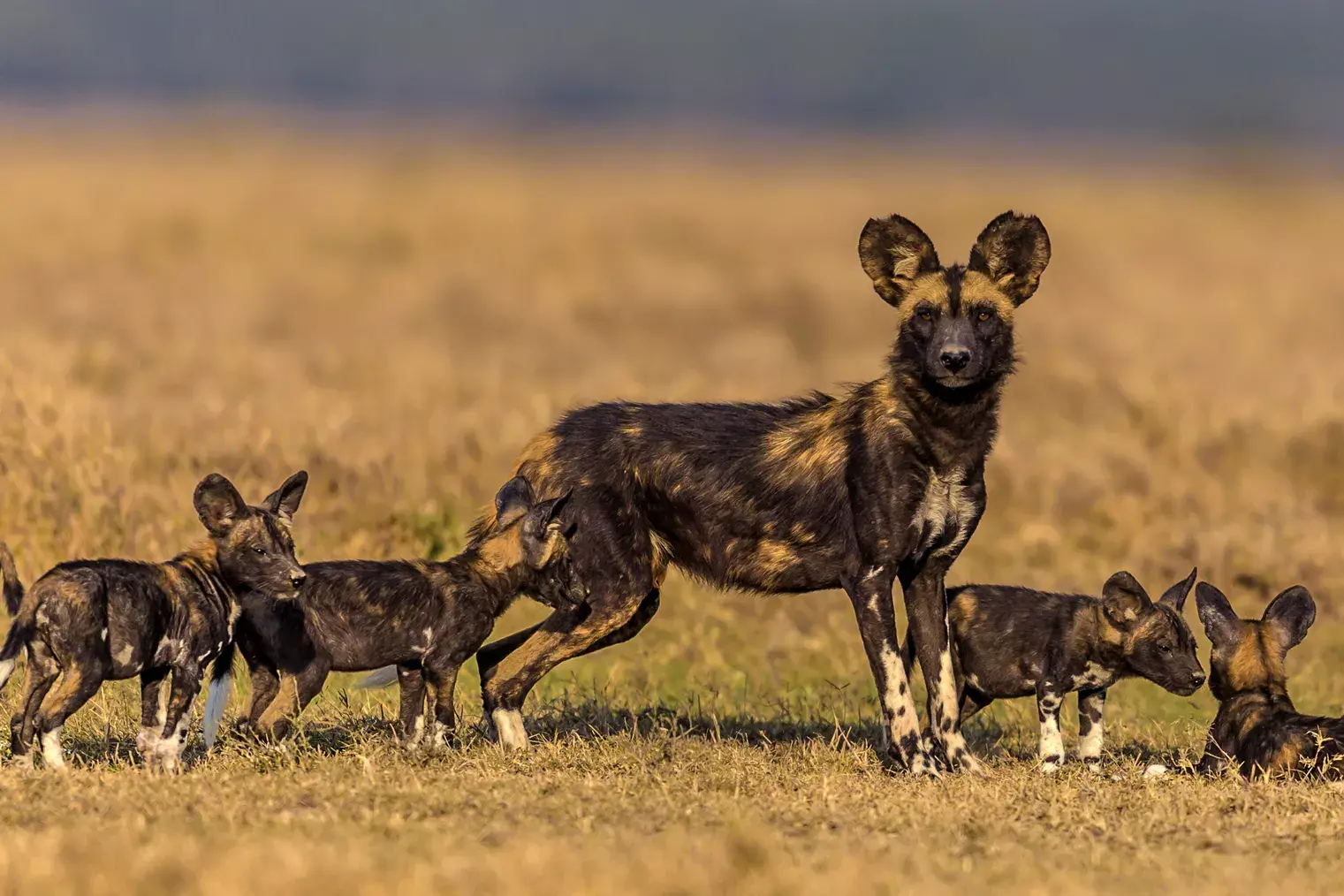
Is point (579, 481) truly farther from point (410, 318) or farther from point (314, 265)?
point (314, 265)

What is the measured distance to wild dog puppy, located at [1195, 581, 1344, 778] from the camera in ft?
30.8

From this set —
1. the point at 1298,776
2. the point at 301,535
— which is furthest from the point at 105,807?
the point at 301,535

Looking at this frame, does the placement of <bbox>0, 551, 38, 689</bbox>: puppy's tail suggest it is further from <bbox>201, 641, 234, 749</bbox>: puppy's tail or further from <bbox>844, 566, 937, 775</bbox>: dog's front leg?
<bbox>844, 566, 937, 775</bbox>: dog's front leg

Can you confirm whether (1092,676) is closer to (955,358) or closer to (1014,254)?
(955,358)

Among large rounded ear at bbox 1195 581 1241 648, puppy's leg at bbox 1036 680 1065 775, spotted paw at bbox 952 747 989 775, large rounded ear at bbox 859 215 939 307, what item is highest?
large rounded ear at bbox 859 215 939 307

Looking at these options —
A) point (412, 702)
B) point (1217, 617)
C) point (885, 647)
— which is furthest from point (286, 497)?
point (1217, 617)

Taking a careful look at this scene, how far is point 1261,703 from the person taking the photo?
9805 millimetres

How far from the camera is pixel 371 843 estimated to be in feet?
24.0

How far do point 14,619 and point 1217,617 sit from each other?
225 inches

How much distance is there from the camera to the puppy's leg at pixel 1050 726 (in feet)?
32.1

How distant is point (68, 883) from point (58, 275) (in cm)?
1974

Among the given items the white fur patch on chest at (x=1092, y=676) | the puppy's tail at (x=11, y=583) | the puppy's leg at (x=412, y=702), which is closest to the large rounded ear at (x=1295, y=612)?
the white fur patch on chest at (x=1092, y=676)

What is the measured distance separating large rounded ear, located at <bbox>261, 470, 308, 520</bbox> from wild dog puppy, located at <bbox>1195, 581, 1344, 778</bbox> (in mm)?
4451

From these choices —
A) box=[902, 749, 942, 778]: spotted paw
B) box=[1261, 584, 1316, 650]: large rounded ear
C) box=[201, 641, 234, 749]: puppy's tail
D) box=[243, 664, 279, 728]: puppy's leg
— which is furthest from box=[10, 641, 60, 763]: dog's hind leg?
→ box=[1261, 584, 1316, 650]: large rounded ear
